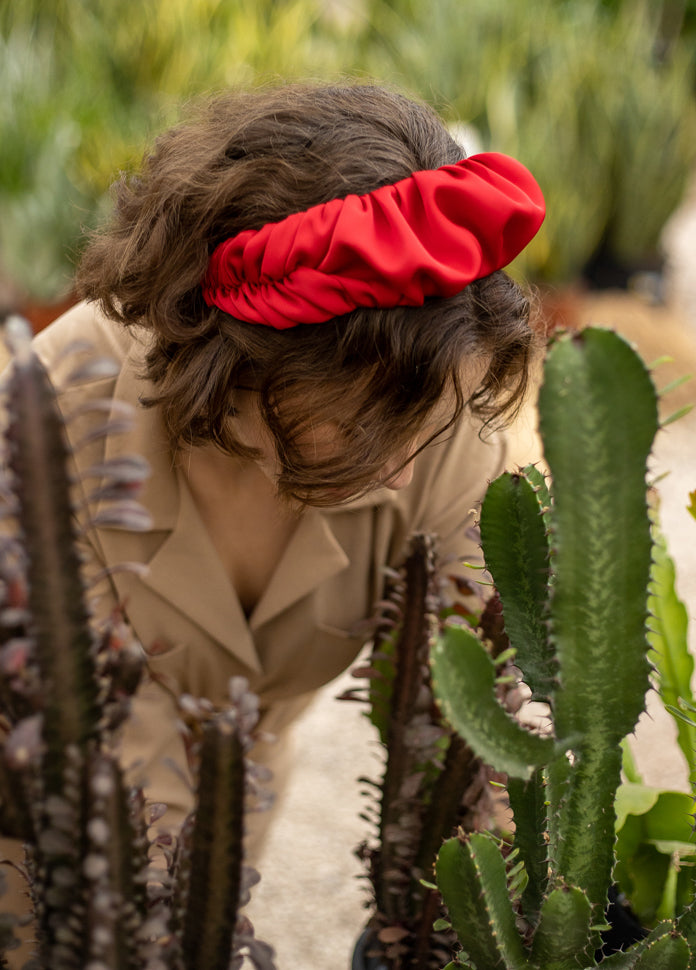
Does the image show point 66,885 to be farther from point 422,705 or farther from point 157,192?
point 157,192

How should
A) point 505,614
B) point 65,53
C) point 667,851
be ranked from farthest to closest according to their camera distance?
point 65,53
point 667,851
point 505,614

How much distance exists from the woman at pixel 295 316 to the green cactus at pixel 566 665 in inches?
6.9

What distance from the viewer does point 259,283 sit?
0.76m

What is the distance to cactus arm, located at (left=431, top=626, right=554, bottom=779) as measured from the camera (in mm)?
529

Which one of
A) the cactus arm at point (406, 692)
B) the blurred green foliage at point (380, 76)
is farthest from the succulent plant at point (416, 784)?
the blurred green foliage at point (380, 76)

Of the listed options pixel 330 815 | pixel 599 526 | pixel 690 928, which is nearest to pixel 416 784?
pixel 690 928

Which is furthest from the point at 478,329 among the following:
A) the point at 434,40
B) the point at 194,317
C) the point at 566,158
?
the point at 434,40

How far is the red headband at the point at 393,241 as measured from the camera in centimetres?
70

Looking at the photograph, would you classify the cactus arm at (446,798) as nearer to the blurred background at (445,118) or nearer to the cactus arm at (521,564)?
the cactus arm at (521,564)

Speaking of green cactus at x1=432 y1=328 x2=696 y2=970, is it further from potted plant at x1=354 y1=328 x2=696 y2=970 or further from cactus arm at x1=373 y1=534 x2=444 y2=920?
cactus arm at x1=373 y1=534 x2=444 y2=920

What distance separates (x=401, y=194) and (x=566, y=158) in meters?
3.15

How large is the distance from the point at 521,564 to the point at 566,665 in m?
0.09

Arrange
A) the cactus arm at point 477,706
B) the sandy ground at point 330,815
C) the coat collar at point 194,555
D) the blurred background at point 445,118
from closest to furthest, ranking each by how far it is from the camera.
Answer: the cactus arm at point 477,706 → the coat collar at point 194,555 → the sandy ground at point 330,815 → the blurred background at point 445,118

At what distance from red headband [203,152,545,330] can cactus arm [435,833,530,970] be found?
0.39 metres
